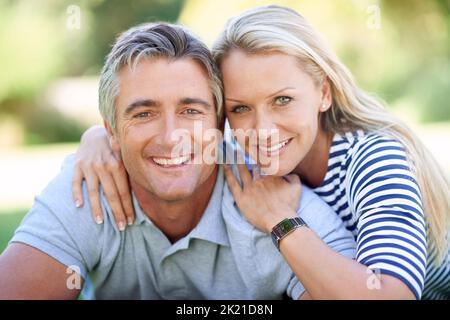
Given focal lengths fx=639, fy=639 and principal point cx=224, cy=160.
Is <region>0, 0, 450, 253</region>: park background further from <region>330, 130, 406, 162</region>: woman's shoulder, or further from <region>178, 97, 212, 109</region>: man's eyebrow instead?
<region>178, 97, 212, 109</region>: man's eyebrow

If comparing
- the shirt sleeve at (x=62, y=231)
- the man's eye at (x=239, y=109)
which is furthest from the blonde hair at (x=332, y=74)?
the shirt sleeve at (x=62, y=231)

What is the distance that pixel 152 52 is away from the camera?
2.81 metres

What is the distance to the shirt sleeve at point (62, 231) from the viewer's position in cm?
276

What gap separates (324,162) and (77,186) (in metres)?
1.18

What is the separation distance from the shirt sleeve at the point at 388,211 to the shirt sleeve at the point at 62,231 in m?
1.18

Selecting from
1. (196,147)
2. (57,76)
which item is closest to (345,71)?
(196,147)

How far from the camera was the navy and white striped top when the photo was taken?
96.3 inches

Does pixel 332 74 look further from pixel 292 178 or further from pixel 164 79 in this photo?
pixel 164 79

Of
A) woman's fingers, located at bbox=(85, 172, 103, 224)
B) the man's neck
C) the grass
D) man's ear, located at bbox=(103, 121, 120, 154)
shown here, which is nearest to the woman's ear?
the man's neck

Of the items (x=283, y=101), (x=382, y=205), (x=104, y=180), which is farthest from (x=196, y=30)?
(x=382, y=205)

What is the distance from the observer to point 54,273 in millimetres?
2744

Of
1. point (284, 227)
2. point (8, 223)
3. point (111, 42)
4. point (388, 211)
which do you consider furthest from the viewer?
point (111, 42)

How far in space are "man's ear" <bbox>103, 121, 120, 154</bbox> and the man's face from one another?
0.12 m
